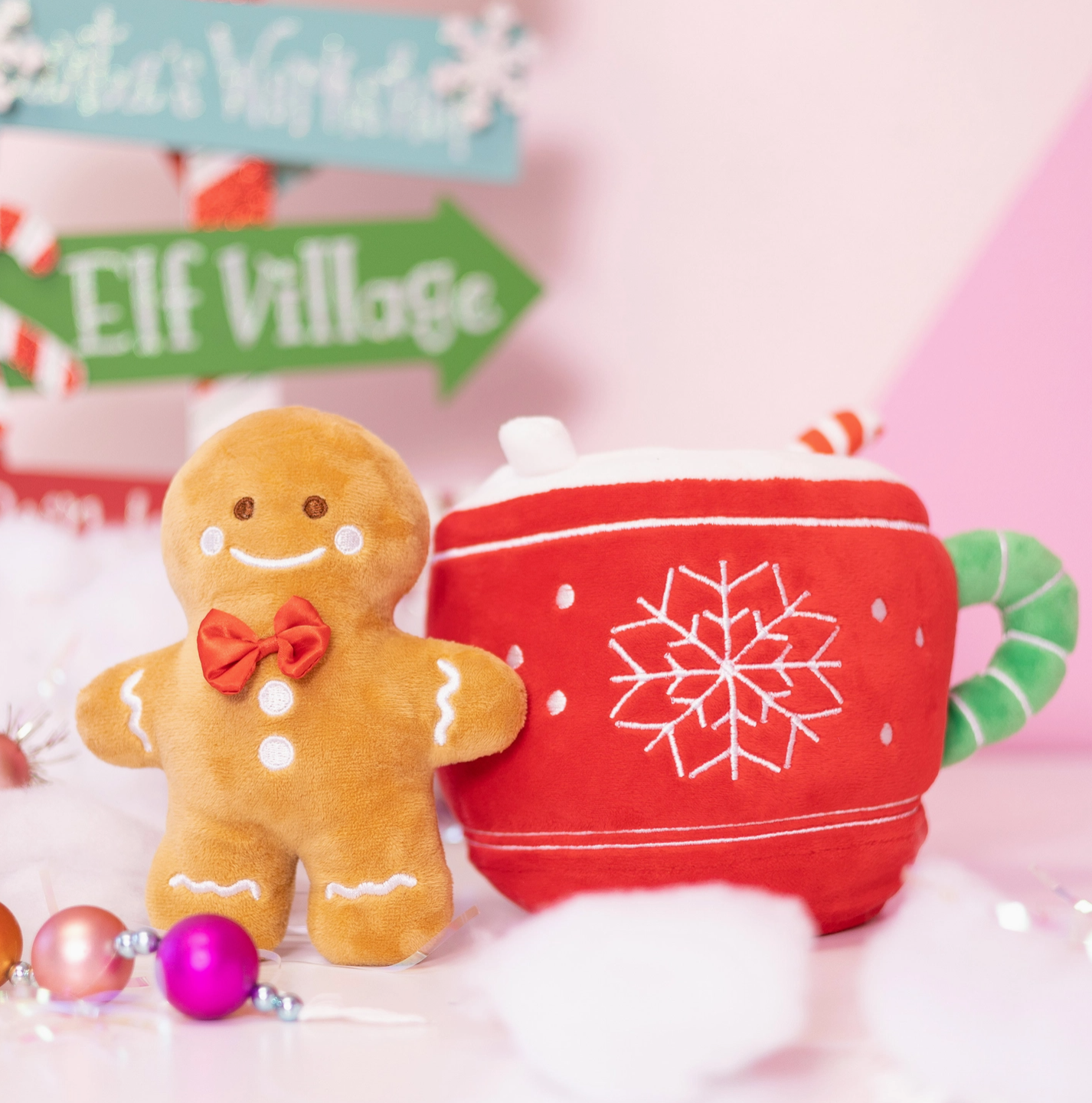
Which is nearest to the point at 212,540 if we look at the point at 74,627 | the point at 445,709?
the point at 445,709

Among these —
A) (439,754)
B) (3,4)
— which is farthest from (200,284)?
(439,754)

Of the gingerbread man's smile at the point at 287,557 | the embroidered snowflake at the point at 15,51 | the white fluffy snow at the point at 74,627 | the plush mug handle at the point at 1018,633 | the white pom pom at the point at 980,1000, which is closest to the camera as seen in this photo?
the white pom pom at the point at 980,1000

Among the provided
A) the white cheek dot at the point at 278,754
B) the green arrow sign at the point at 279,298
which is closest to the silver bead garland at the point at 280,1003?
the white cheek dot at the point at 278,754

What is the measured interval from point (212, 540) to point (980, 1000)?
49cm

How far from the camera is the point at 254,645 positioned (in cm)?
68

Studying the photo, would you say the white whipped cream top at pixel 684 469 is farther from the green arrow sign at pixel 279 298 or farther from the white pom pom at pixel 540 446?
the green arrow sign at pixel 279 298

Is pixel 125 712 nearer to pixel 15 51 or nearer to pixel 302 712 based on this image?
pixel 302 712

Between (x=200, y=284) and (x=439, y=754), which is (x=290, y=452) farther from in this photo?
(x=200, y=284)

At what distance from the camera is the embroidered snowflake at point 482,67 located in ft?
4.89

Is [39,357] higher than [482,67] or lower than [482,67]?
lower

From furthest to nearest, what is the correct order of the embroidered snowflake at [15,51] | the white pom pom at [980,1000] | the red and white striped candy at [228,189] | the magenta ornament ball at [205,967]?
the red and white striped candy at [228,189], the embroidered snowflake at [15,51], the magenta ornament ball at [205,967], the white pom pom at [980,1000]

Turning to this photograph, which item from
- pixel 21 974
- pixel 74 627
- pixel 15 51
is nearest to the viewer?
pixel 21 974

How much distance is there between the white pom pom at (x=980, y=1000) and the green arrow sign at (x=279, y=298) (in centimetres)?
109

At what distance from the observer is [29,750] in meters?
0.94
